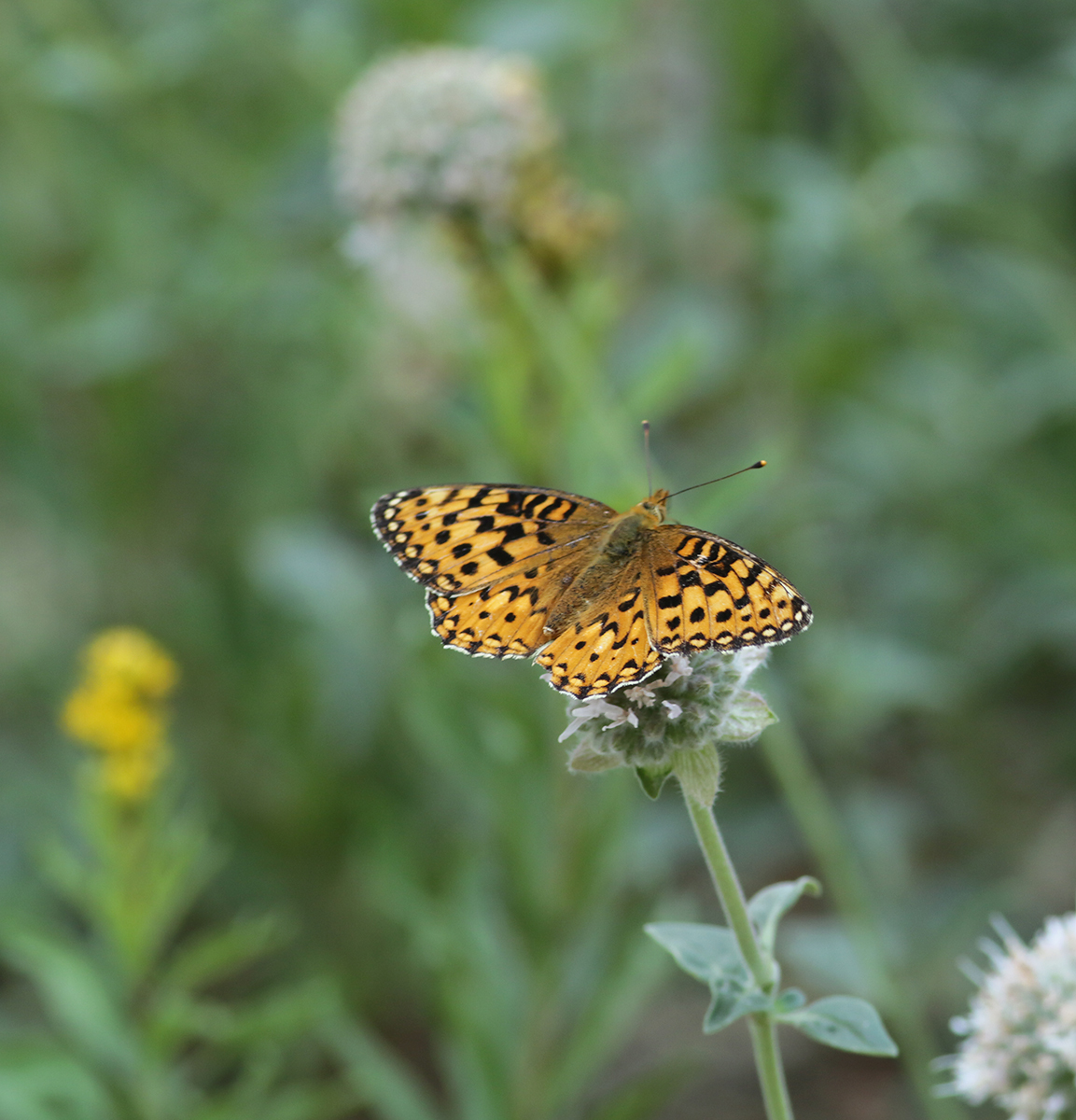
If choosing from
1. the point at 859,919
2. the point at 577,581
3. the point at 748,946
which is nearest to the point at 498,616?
the point at 577,581

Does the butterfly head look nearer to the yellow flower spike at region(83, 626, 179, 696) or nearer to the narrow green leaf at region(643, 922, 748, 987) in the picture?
the narrow green leaf at region(643, 922, 748, 987)

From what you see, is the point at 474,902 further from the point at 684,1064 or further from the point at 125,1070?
the point at 125,1070

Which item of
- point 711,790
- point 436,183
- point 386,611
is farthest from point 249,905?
point 711,790

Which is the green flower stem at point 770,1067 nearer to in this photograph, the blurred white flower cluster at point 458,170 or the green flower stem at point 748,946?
the green flower stem at point 748,946

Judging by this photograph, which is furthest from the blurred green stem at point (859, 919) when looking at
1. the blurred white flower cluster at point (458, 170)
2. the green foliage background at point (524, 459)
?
the blurred white flower cluster at point (458, 170)

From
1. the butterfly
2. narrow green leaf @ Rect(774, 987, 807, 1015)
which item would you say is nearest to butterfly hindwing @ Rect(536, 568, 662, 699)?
the butterfly

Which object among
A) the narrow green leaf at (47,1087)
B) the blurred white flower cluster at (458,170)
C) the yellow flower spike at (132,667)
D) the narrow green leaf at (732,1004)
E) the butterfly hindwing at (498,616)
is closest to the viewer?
the narrow green leaf at (732,1004)
